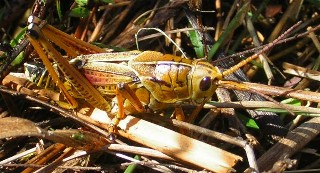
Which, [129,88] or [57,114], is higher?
[129,88]

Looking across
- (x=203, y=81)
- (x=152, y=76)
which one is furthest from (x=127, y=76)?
(x=203, y=81)

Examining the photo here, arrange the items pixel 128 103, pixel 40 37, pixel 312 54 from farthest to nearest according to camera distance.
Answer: pixel 312 54
pixel 128 103
pixel 40 37

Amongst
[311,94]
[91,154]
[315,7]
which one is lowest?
[91,154]

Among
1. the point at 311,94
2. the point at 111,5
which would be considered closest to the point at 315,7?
the point at 311,94

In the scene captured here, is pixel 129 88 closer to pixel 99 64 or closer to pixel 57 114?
pixel 99 64

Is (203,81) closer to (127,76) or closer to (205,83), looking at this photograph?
(205,83)
